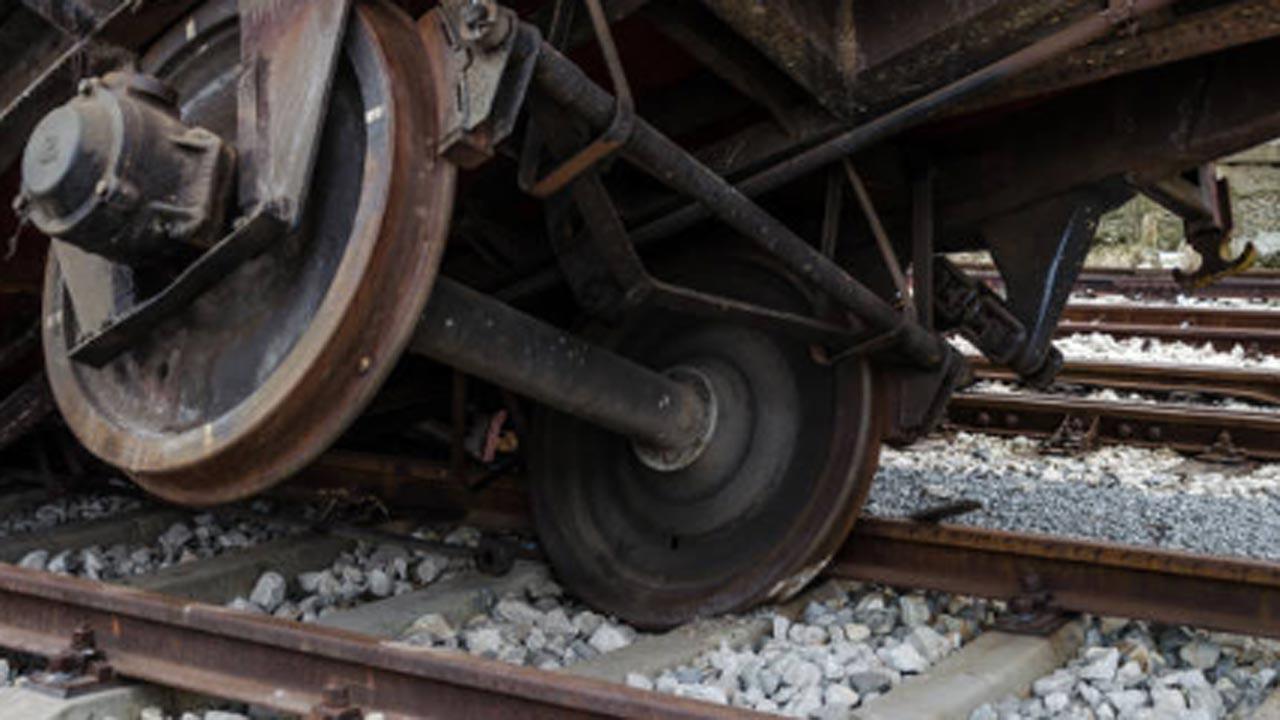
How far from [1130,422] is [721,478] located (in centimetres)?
287

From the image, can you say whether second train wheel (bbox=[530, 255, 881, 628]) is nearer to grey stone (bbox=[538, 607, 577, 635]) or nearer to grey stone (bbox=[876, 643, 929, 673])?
grey stone (bbox=[538, 607, 577, 635])

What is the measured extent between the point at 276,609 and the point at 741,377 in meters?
1.55

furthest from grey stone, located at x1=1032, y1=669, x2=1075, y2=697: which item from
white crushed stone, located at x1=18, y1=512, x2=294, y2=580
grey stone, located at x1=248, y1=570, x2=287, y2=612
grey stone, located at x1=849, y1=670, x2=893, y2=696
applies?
white crushed stone, located at x1=18, y1=512, x2=294, y2=580

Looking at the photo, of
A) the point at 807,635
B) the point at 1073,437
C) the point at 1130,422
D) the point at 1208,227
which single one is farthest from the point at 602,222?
the point at 1130,422

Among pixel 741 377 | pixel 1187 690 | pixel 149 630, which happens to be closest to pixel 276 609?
pixel 149 630

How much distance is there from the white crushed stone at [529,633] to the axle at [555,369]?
55 cm

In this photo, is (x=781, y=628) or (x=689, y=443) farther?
(x=689, y=443)

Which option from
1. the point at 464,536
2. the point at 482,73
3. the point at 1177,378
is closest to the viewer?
the point at 482,73

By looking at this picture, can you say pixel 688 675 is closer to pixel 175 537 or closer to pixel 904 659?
pixel 904 659

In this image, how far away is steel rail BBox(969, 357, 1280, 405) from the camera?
6332mm

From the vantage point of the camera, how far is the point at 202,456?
96.7 inches

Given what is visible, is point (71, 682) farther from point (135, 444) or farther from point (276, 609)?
point (276, 609)

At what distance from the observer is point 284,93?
245 cm

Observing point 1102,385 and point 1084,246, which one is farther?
point 1102,385
